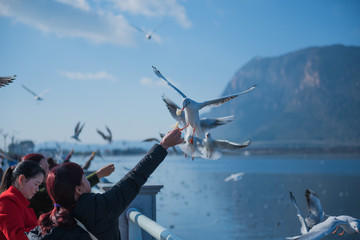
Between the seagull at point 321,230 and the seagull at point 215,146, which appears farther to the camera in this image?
the seagull at point 215,146

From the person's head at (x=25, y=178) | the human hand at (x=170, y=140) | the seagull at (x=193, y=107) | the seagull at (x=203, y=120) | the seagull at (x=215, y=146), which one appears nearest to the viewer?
the human hand at (x=170, y=140)

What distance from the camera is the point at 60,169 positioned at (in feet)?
6.15

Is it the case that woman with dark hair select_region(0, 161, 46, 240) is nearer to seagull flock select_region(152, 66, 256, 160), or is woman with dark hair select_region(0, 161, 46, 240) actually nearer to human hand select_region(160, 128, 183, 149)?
human hand select_region(160, 128, 183, 149)

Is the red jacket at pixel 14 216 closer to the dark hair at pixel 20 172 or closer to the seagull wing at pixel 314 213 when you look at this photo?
the dark hair at pixel 20 172

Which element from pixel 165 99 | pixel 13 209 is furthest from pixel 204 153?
pixel 13 209

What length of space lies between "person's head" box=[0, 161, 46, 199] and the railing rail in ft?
2.53

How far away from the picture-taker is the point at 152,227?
2580 millimetres

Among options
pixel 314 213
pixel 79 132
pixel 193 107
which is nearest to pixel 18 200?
pixel 193 107

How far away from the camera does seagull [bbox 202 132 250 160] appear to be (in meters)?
3.26

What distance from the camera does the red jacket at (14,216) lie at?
84.0 inches

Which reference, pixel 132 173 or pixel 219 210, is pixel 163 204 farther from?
pixel 132 173

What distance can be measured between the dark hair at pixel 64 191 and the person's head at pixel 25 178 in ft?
1.93

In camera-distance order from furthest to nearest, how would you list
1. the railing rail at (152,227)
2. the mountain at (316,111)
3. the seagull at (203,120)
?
the mountain at (316,111) < the seagull at (203,120) < the railing rail at (152,227)

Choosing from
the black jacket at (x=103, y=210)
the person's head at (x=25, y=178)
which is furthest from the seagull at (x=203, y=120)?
the black jacket at (x=103, y=210)
